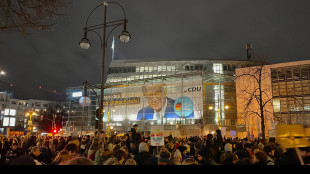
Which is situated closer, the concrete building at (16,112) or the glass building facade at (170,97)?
the glass building facade at (170,97)

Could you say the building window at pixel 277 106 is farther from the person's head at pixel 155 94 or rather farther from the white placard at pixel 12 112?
the white placard at pixel 12 112

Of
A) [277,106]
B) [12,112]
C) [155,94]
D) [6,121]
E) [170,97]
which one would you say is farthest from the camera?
[12,112]

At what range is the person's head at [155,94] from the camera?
50781 mm

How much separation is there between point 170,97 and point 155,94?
314 cm

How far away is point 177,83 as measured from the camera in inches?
2050

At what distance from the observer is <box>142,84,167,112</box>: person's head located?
167 ft

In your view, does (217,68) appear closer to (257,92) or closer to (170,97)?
(170,97)

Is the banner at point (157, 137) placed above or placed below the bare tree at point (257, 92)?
below

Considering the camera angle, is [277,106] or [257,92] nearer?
[257,92]

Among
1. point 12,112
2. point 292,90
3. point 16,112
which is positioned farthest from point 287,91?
point 16,112

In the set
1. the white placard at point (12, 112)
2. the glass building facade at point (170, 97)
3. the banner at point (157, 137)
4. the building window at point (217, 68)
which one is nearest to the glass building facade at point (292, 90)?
the glass building facade at point (170, 97)

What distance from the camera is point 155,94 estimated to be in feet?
168

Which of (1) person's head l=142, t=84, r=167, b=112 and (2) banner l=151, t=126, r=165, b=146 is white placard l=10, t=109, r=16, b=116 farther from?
(2) banner l=151, t=126, r=165, b=146

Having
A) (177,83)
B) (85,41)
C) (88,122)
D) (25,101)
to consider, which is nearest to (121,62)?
(88,122)
